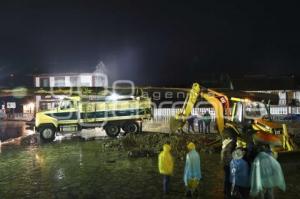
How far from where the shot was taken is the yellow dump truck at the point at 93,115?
2517 cm

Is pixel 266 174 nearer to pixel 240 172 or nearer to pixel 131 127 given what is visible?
pixel 240 172

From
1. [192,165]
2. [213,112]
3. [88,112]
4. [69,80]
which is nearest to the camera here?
[192,165]

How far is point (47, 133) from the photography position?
25.0 meters

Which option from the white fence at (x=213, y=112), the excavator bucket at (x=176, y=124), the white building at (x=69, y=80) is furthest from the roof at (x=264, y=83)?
the excavator bucket at (x=176, y=124)

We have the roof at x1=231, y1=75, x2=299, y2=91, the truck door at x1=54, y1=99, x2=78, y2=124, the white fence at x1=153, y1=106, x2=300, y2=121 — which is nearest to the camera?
the truck door at x1=54, y1=99, x2=78, y2=124

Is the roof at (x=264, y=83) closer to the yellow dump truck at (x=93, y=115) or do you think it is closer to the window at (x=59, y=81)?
the yellow dump truck at (x=93, y=115)

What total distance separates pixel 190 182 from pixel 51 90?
16.9m

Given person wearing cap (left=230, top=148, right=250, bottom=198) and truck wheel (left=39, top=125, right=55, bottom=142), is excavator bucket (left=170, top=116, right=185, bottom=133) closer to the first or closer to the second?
truck wheel (left=39, top=125, right=55, bottom=142)

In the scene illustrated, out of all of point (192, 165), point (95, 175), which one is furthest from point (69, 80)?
point (192, 165)

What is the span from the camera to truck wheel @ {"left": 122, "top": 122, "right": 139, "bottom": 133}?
87.4 feet

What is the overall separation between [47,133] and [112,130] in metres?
4.25

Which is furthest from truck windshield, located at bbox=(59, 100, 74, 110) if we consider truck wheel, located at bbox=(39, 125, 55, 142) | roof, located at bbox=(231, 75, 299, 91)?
roof, located at bbox=(231, 75, 299, 91)

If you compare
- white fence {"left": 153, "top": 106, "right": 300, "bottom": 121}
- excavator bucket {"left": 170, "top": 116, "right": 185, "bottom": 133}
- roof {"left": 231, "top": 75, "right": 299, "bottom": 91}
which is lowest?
excavator bucket {"left": 170, "top": 116, "right": 185, "bottom": 133}

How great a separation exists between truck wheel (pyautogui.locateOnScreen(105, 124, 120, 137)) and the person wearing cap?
16858mm
